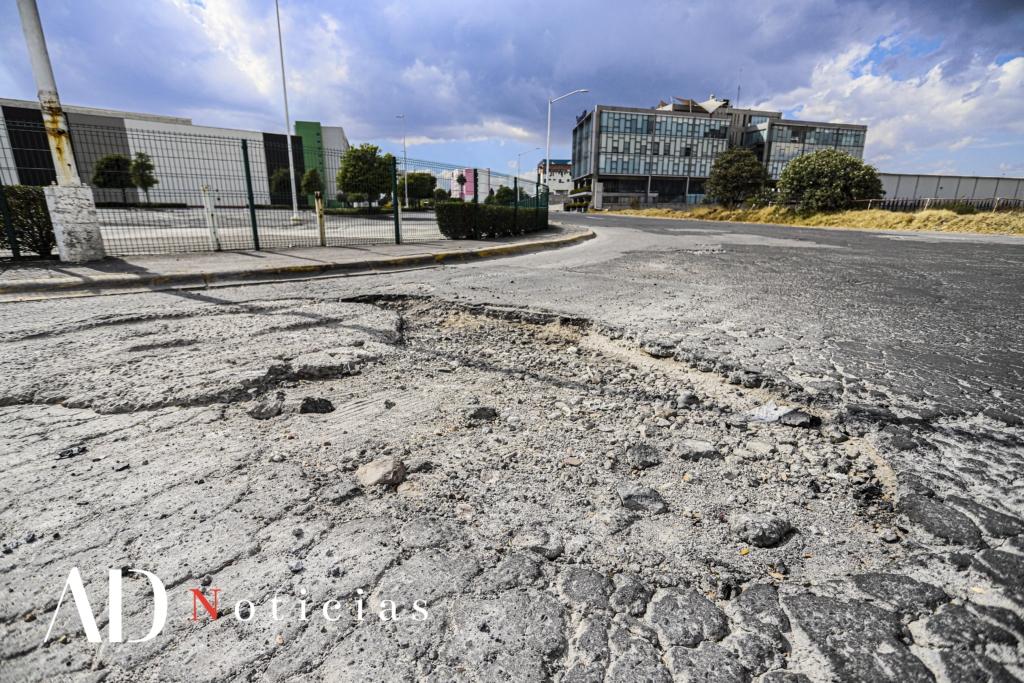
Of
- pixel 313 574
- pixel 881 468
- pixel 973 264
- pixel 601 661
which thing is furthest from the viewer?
pixel 973 264

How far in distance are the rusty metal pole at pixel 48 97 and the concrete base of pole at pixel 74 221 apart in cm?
19

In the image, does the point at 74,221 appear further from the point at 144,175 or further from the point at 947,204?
the point at 947,204

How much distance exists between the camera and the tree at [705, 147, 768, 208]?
4366cm

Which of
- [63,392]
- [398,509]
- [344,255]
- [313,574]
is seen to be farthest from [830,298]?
[344,255]

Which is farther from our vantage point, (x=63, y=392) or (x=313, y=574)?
(x=63, y=392)

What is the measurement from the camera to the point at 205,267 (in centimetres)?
756

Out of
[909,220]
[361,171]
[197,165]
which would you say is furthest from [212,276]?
[361,171]

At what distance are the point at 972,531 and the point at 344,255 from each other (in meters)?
9.59

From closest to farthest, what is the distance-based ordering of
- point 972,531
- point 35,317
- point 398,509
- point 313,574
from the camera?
point 313,574, point 972,531, point 398,509, point 35,317

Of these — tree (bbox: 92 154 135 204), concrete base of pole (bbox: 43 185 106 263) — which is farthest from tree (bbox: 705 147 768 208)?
concrete base of pole (bbox: 43 185 106 263)

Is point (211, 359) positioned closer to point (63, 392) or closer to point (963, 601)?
point (63, 392)

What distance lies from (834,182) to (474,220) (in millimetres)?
26880

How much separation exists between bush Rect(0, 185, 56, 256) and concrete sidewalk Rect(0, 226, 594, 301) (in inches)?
20.9

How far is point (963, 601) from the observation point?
1.45 metres
